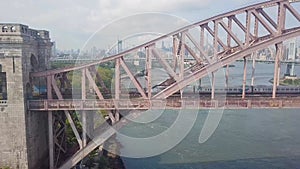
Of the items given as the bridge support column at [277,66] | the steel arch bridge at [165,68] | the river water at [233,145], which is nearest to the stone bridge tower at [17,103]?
the steel arch bridge at [165,68]

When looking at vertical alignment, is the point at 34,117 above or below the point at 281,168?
above

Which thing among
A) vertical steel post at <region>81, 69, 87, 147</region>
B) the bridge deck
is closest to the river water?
vertical steel post at <region>81, 69, 87, 147</region>

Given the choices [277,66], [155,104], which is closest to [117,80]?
[155,104]

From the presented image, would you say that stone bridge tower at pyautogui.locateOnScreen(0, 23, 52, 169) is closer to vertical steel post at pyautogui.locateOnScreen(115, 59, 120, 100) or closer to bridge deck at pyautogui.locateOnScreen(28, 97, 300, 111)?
bridge deck at pyautogui.locateOnScreen(28, 97, 300, 111)

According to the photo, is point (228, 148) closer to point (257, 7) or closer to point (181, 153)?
point (181, 153)

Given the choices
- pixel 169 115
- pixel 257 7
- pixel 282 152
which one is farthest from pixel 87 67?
pixel 169 115

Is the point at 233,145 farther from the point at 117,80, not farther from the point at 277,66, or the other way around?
the point at 117,80

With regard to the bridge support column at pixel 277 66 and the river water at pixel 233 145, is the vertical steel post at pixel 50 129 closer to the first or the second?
the river water at pixel 233 145
